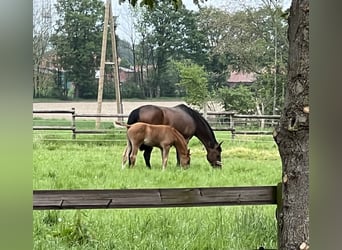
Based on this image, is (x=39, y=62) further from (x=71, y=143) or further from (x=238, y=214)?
(x=238, y=214)

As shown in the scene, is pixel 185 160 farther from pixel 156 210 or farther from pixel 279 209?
pixel 279 209

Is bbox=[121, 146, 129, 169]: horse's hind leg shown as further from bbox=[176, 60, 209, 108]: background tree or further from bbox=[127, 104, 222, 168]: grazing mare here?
bbox=[176, 60, 209, 108]: background tree

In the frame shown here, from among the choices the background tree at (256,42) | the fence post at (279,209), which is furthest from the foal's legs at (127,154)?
the fence post at (279,209)

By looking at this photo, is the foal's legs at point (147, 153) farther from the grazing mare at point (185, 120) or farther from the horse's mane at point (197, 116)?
the horse's mane at point (197, 116)

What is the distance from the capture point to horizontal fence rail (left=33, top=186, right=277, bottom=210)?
1510 millimetres

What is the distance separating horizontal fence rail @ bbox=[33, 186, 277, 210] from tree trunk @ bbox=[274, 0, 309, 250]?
0.17 metres

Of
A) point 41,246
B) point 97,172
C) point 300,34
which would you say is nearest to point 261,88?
point 300,34

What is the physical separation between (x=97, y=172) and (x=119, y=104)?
0.27m

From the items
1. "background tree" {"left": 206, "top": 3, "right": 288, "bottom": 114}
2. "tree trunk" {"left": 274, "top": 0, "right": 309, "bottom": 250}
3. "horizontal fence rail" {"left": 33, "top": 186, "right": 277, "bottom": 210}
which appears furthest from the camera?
"background tree" {"left": 206, "top": 3, "right": 288, "bottom": 114}

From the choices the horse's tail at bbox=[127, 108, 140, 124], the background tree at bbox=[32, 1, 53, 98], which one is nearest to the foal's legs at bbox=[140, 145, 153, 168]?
the horse's tail at bbox=[127, 108, 140, 124]

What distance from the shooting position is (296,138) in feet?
4.21

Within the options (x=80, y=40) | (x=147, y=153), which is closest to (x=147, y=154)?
(x=147, y=153)

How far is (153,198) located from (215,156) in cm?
40
